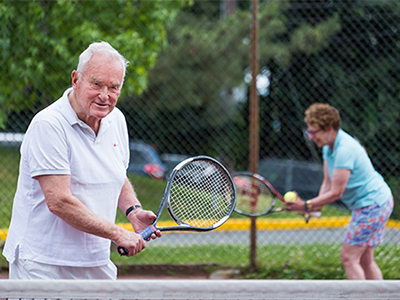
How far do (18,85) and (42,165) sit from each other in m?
2.69

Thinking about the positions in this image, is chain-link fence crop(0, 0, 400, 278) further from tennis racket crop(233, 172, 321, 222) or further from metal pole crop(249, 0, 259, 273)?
tennis racket crop(233, 172, 321, 222)

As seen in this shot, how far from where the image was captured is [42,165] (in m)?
1.91

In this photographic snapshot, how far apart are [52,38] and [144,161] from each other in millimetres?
4709

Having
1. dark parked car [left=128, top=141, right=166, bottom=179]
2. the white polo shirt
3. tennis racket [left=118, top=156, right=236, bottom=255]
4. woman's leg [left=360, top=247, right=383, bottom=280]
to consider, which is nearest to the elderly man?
the white polo shirt

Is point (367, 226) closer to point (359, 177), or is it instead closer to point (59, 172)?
point (359, 177)

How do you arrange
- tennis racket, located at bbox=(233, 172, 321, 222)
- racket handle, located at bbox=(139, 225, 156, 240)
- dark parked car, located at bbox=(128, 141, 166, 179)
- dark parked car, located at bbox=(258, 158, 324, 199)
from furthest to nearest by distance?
dark parked car, located at bbox=(258, 158, 324, 199)
dark parked car, located at bbox=(128, 141, 166, 179)
tennis racket, located at bbox=(233, 172, 321, 222)
racket handle, located at bbox=(139, 225, 156, 240)

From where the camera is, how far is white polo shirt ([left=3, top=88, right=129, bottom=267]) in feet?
6.38

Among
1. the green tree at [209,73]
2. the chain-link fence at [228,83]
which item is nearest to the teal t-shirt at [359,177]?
the chain-link fence at [228,83]

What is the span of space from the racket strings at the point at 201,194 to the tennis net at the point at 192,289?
99 cm

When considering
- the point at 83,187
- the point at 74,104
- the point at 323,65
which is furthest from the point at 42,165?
the point at 323,65

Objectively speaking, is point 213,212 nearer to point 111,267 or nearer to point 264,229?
point 111,267

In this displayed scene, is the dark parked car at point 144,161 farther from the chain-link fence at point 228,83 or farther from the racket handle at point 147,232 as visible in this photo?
the racket handle at point 147,232

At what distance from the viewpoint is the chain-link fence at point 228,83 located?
172 inches

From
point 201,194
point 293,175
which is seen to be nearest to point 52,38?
point 201,194
